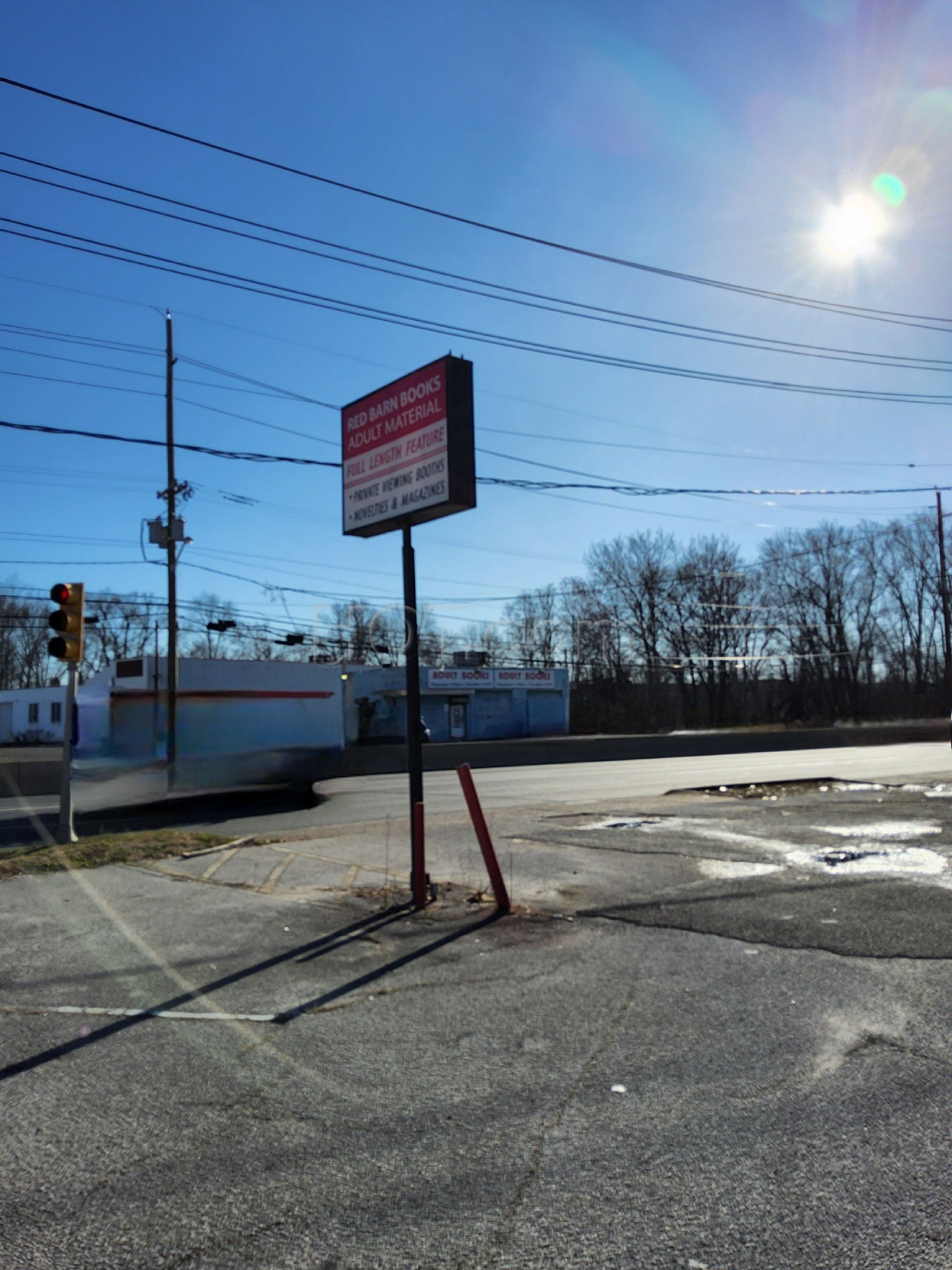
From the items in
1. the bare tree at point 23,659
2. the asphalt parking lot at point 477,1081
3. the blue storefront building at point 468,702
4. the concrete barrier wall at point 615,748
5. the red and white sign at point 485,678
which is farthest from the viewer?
the bare tree at point 23,659

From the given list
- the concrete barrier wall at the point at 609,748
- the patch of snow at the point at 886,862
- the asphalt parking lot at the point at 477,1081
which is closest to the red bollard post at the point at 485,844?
the asphalt parking lot at the point at 477,1081

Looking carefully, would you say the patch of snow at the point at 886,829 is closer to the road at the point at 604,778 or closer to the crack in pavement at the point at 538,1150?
the road at the point at 604,778

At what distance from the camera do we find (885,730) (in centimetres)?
4372

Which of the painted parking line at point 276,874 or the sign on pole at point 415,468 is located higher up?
the sign on pole at point 415,468

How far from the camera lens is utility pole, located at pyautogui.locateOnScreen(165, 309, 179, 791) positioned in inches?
946

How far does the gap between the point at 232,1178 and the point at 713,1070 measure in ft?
6.95

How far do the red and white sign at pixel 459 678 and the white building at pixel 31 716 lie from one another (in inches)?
775

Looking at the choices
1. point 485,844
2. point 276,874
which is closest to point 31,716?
point 276,874

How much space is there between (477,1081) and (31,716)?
55.4 metres

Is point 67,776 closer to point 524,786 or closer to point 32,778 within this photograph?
point 32,778

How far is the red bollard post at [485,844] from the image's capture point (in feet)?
23.9

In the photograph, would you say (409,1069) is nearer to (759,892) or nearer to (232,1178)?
(232,1178)

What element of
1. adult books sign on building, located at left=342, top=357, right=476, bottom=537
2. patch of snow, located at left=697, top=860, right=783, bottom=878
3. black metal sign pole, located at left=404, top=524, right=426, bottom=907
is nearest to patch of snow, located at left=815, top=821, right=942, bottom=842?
patch of snow, located at left=697, top=860, right=783, bottom=878

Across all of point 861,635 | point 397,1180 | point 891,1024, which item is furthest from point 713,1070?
point 861,635
